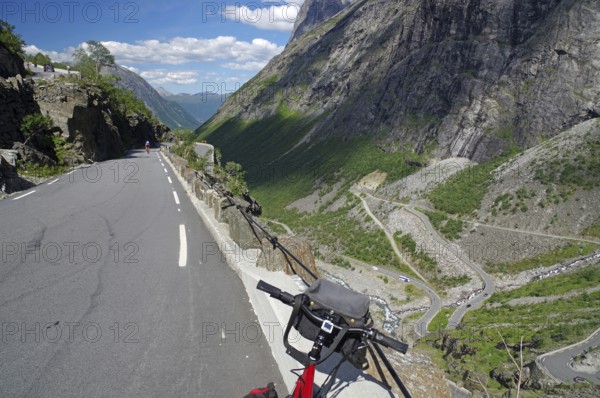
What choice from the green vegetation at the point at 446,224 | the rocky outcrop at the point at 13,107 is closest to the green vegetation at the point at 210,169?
the rocky outcrop at the point at 13,107

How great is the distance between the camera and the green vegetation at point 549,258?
1945 inches

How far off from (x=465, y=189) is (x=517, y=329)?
3749cm

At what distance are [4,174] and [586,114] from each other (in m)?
92.7

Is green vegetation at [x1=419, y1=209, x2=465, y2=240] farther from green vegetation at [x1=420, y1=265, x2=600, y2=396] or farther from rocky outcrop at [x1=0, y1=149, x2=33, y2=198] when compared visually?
rocky outcrop at [x1=0, y1=149, x2=33, y2=198]

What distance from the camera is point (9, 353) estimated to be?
4898mm

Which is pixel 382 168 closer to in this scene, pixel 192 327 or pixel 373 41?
pixel 373 41

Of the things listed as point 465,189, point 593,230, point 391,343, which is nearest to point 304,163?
point 465,189

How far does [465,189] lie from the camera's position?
69.9m

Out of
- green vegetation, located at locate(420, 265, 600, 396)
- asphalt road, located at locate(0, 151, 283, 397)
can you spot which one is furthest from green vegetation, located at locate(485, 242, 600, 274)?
asphalt road, located at locate(0, 151, 283, 397)

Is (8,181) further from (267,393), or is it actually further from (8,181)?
(267,393)

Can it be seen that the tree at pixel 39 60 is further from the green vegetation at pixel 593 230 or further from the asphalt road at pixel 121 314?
the green vegetation at pixel 593 230

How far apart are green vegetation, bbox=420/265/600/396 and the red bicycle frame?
27892mm

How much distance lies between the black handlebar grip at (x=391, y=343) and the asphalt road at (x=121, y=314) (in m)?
2.42

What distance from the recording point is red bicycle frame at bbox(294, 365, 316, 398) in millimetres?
3049
